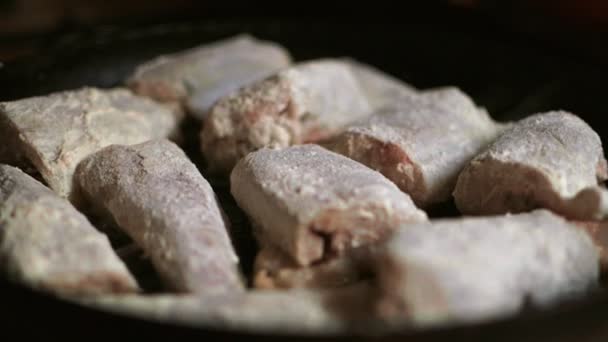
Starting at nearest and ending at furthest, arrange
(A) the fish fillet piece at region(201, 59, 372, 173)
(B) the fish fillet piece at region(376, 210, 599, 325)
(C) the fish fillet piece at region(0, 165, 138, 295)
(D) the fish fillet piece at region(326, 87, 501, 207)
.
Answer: (B) the fish fillet piece at region(376, 210, 599, 325)
(C) the fish fillet piece at region(0, 165, 138, 295)
(D) the fish fillet piece at region(326, 87, 501, 207)
(A) the fish fillet piece at region(201, 59, 372, 173)

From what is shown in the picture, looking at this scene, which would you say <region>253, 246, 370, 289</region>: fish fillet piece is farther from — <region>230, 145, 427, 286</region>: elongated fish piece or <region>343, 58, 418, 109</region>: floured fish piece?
<region>343, 58, 418, 109</region>: floured fish piece

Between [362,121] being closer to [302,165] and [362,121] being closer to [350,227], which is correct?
[302,165]

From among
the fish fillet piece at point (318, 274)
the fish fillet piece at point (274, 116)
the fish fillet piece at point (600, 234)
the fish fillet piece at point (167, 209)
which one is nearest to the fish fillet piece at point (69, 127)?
the fish fillet piece at point (167, 209)

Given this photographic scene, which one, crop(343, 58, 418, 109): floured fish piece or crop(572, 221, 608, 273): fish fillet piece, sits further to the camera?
crop(343, 58, 418, 109): floured fish piece

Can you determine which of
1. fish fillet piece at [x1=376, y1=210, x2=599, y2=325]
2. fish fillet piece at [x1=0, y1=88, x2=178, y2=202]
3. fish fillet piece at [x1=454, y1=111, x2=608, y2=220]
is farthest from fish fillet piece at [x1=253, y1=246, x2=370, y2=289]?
fish fillet piece at [x1=0, y1=88, x2=178, y2=202]

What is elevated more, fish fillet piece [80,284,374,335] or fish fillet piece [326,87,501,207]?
fish fillet piece [326,87,501,207]

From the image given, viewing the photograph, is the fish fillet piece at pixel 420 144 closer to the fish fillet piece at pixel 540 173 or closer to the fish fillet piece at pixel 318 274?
the fish fillet piece at pixel 540 173

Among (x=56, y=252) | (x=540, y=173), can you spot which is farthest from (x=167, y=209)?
(x=540, y=173)
